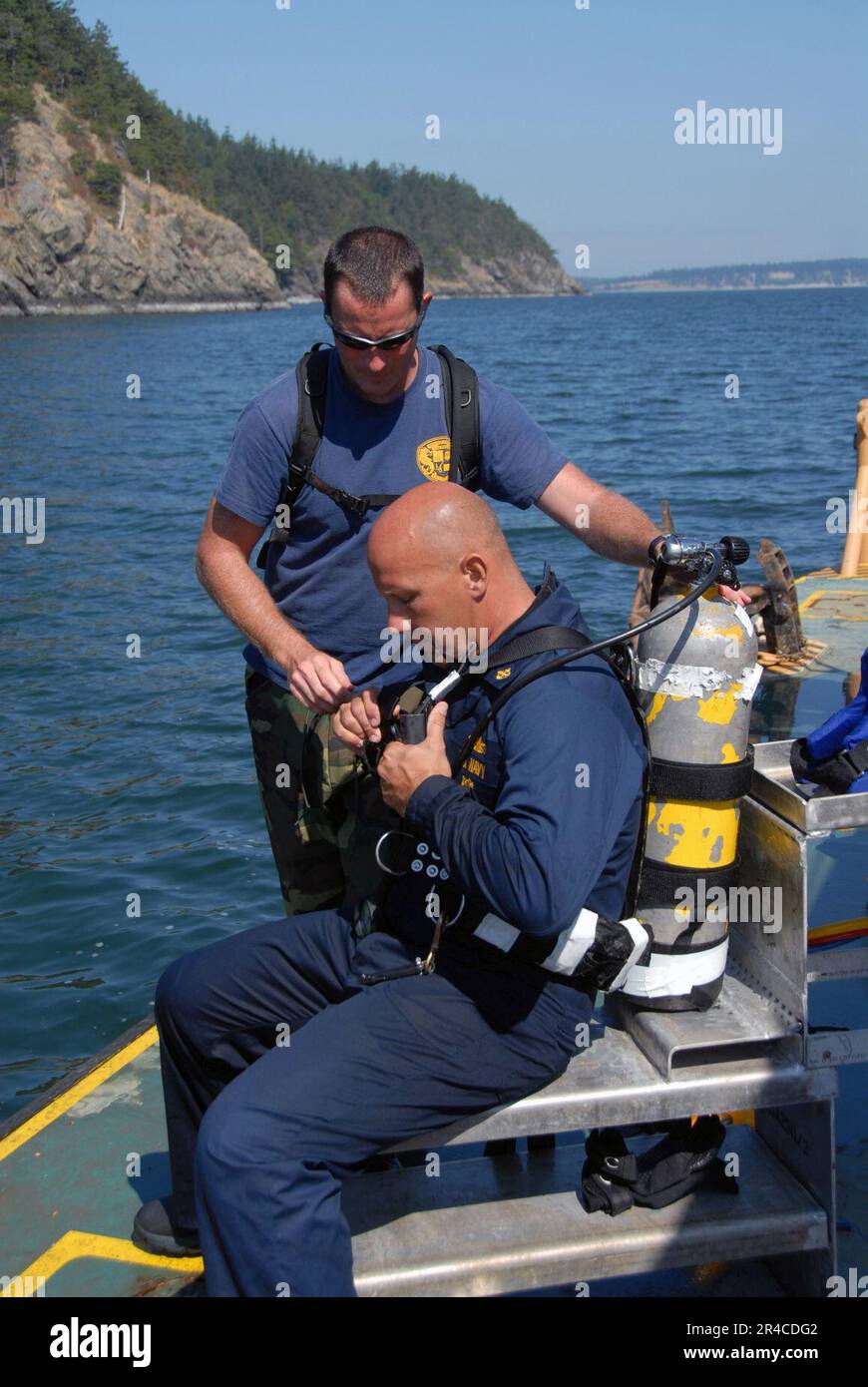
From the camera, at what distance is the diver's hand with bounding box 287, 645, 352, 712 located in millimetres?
3482

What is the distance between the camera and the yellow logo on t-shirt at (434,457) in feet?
13.1

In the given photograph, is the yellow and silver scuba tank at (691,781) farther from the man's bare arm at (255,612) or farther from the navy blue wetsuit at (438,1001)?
the man's bare arm at (255,612)

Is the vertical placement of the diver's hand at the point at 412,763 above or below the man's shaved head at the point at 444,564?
below

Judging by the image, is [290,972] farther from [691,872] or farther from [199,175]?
[199,175]

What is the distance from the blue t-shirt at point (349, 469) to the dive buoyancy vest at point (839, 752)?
1.16 metres

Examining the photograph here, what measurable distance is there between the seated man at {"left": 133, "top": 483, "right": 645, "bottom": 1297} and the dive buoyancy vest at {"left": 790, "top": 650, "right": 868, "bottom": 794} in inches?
24.8

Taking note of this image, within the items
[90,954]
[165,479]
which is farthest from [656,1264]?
[165,479]

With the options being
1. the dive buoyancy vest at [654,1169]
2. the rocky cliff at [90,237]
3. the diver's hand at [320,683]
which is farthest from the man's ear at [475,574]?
the rocky cliff at [90,237]

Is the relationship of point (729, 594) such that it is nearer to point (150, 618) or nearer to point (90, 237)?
point (150, 618)

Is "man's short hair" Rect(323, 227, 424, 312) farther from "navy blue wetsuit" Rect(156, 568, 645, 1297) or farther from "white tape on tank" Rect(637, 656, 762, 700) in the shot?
"white tape on tank" Rect(637, 656, 762, 700)

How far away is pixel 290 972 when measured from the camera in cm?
338

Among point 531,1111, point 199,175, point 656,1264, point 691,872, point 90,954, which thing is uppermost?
point 199,175

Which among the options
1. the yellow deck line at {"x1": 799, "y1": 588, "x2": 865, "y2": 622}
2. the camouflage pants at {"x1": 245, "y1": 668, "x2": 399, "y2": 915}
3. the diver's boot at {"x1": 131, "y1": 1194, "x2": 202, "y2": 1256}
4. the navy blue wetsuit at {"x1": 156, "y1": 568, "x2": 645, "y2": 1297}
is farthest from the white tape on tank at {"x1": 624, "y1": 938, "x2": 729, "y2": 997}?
the yellow deck line at {"x1": 799, "y1": 588, "x2": 865, "y2": 622}

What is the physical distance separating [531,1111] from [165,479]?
23643 mm
